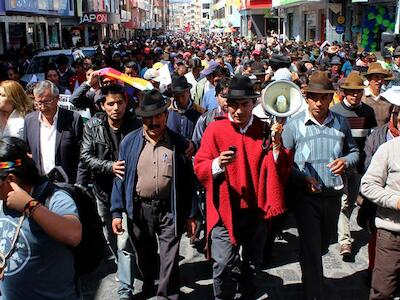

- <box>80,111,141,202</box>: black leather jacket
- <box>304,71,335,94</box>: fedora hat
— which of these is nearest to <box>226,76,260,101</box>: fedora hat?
<box>304,71,335,94</box>: fedora hat

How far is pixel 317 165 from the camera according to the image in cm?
402

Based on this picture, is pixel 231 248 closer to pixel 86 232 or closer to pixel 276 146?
pixel 276 146

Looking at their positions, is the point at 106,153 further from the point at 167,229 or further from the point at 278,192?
the point at 278,192

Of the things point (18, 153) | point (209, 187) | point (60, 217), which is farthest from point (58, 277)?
point (209, 187)

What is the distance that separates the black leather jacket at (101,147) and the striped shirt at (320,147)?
1416mm

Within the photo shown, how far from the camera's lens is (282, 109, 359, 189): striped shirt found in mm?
4004

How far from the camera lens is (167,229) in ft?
13.5

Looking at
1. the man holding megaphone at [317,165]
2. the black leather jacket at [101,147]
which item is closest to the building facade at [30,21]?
the black leather jacket at [101,147]

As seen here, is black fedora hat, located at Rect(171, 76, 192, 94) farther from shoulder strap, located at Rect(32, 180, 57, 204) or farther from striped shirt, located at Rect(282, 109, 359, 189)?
shoulder strap, located at Rect(32, 180, 57, 204)

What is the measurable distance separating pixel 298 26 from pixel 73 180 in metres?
36.4

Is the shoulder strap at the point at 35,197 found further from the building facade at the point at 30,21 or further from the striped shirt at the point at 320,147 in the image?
the building facade at the point at 30,21

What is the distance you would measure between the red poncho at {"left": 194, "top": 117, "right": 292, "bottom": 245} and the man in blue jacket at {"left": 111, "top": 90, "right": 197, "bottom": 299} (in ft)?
1.04

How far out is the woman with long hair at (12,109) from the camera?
516 centimetres

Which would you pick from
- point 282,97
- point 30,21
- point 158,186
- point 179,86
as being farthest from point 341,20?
point 158,186
